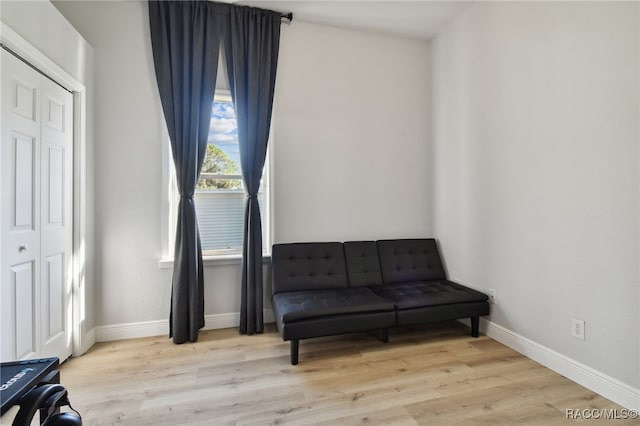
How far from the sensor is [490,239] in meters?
2.54

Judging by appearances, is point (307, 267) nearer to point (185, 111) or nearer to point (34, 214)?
point (185, 111)

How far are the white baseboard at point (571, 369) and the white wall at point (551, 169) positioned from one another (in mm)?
42

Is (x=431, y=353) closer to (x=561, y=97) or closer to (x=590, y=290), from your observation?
(x=590, y=290)

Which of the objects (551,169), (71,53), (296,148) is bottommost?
(551,169)

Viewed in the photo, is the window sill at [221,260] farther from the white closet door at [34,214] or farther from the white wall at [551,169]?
the white wall at [551,169]

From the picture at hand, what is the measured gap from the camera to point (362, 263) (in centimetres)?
288

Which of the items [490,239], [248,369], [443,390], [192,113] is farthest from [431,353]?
[192,113]

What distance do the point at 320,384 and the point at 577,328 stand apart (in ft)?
5.71

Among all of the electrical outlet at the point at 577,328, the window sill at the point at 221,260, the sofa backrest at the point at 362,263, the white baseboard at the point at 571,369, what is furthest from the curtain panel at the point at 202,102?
the electrical outlet at the point at 577,328

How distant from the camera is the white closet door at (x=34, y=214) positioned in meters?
1.63

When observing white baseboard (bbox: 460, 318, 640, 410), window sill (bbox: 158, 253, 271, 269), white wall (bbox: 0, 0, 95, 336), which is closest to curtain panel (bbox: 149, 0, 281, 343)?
window sill (bbox: 158, 253, 271, 269)

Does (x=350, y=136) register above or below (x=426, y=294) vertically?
above

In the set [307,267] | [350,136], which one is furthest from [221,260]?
[350,136]
